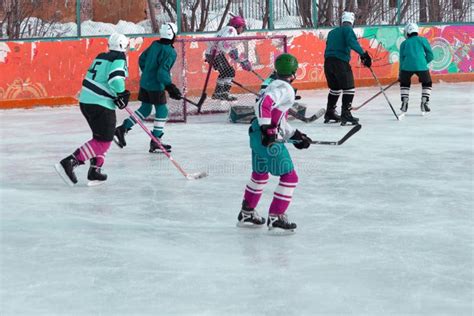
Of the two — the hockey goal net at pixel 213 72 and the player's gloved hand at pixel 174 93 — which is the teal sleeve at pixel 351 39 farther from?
the player's gloved hand at pixel 174 93

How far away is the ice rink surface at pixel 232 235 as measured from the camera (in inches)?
161

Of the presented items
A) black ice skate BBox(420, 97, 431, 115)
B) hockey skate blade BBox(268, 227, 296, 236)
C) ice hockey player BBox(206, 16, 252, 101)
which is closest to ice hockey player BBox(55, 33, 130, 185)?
hockey skate blade BBox(268, 227, 296, 236)

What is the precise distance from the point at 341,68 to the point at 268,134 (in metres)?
5.26

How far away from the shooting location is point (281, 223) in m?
5.32

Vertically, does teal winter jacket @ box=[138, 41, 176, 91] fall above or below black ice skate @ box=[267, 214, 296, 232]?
above

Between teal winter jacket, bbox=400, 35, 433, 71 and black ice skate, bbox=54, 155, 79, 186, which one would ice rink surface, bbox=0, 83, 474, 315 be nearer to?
black ice skate, bbox=54, 155, 79, 186

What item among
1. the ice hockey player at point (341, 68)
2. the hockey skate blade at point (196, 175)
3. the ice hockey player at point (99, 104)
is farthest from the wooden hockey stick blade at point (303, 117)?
the ice hockey player at point (99, 104)

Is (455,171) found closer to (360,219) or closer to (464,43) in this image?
(360,219)

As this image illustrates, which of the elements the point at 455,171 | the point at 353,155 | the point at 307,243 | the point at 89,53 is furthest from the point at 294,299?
the point at 89,53

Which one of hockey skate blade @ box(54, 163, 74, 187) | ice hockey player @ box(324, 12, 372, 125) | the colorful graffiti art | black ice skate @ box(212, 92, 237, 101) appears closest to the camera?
hockey skate blade @ box(54, 163, 74, 187)

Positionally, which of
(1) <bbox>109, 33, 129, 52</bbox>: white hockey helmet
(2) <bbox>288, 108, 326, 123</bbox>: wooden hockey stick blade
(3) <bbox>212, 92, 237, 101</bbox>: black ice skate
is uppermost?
(1) <bbox>109, 33, 129, 52</bbox>: white hockey helmet

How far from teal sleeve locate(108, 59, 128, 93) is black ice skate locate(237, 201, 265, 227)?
1.62 meters

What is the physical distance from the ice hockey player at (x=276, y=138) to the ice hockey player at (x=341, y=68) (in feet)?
15.8

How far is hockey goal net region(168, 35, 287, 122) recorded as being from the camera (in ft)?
37.2
